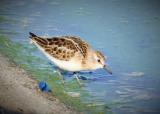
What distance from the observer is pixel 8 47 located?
10023 mm

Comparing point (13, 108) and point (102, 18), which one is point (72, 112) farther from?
point (102, 18)

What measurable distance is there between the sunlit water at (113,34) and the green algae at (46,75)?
20 cm

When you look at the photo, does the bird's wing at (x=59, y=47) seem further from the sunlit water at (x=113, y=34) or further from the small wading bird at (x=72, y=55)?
the sunlit water at (x=113, y=34)

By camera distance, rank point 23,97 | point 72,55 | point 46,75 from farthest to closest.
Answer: point 46,75
point 72,55
point 23,97

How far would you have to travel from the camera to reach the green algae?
774 centimetres

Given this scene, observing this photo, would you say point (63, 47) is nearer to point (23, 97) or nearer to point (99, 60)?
point (99, 60)

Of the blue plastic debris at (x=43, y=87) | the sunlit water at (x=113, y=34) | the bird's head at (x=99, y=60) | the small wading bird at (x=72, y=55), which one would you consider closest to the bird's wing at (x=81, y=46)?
the small wading bird at (x=72, y=55)

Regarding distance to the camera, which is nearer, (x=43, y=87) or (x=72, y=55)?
(x=43, y=87)

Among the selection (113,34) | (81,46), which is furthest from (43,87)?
(113,34)

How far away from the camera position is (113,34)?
11102 mm

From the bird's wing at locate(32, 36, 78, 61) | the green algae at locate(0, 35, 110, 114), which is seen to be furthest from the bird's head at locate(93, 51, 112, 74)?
the green algae at locate(0, 35, 110, 114)

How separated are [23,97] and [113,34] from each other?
4137 mm

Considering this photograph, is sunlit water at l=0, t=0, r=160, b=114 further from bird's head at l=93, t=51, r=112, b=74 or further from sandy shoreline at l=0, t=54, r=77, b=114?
sandy shoreline at l=0, t=54, r=77, b=114

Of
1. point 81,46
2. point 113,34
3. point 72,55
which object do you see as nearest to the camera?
point 72,55
